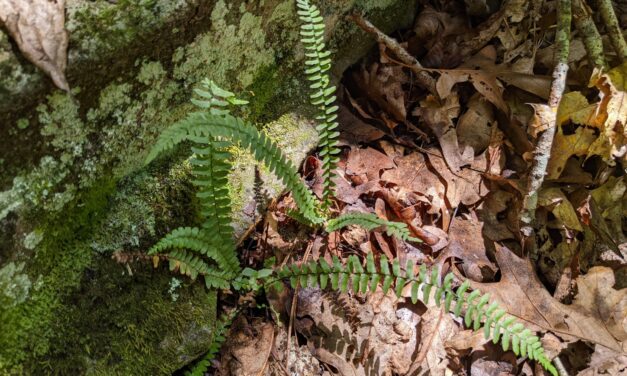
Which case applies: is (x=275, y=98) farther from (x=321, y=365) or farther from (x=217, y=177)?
(x=321, y=365)

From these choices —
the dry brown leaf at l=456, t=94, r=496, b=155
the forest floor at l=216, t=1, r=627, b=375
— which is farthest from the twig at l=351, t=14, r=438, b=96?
the dry brown leaf at l=456, t=94, r=496, b=155

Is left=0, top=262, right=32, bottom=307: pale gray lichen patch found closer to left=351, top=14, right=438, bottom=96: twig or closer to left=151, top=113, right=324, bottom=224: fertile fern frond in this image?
left=151, top=113, right=324, bottom=224: fertile fern frond

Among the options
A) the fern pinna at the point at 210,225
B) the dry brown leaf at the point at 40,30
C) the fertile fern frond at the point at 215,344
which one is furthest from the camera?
the fertile fern frond at the point at 215,344

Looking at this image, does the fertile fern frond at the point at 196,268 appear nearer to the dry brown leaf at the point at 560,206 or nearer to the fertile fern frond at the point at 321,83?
the fertile fern frond at the point at 321,83

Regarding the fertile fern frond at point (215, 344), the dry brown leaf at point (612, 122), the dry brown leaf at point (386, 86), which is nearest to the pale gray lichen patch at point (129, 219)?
the fertile fern frond at point (215, 344)

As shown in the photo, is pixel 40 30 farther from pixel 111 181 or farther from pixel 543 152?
pixel 543 152
